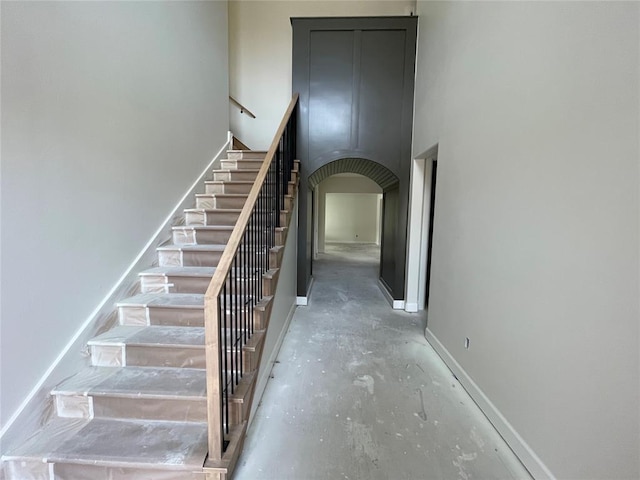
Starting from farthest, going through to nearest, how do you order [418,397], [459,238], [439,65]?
1. [439,65]
2. [459,238]
3. [418,397]

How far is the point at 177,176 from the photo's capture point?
2979 millimetres

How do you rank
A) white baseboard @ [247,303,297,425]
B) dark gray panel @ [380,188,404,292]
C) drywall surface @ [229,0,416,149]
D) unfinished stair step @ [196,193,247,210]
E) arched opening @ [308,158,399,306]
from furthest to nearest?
drywall surface @ [229,0,416,149], arched opening @ [308,158,399,306], dark gray panel @ [380,188,404,292], unfinished stair step @ [196,193,247,210], white baseboard @ [247,303,297,425]

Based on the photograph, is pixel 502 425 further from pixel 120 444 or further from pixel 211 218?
pixel 211 218

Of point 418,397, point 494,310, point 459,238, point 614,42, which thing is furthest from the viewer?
point 459,238

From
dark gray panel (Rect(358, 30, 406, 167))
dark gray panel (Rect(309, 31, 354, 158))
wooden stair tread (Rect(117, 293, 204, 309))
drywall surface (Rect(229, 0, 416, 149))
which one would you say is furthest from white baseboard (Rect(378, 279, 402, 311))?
drywall surface (Rect(229, 0, 416, 149))

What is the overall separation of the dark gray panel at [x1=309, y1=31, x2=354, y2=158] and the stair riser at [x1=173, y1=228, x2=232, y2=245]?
175 centimetres

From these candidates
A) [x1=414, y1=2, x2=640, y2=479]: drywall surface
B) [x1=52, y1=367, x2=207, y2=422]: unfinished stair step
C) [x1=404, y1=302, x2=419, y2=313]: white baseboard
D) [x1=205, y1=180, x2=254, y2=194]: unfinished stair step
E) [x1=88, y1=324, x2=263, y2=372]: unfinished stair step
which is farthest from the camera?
[x1=404, y1=302, x2=419, y2=313]: white baseboard

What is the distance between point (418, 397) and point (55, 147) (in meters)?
2.93

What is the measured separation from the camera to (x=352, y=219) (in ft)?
39.5

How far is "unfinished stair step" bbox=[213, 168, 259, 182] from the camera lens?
3.62 metres

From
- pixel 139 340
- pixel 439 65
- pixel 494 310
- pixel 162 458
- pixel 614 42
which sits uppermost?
pixel 439 65

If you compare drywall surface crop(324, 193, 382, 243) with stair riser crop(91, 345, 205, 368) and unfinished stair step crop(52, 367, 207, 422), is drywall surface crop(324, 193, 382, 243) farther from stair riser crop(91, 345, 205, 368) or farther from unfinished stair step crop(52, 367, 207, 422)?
unfinished stair step crop(52, 367, 207, 422)

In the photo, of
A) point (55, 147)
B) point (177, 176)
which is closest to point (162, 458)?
point (55, 147)

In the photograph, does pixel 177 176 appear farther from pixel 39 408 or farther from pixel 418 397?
pixel 418 397
